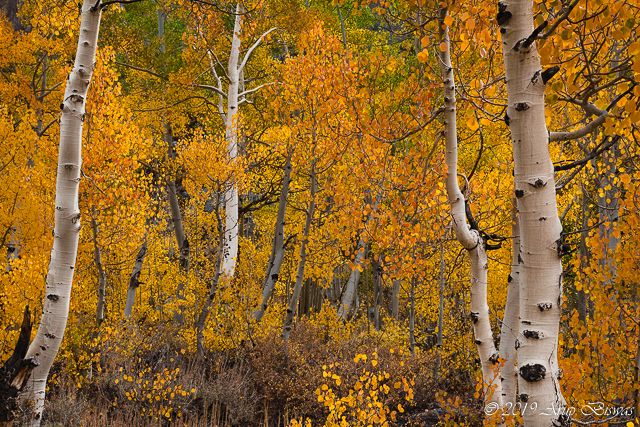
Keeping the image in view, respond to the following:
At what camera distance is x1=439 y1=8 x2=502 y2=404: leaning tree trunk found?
2959 mm

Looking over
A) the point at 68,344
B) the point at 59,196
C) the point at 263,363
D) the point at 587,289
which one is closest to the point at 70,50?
the point at 68,344

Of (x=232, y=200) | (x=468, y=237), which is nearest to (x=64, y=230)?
(x=468, y=237)

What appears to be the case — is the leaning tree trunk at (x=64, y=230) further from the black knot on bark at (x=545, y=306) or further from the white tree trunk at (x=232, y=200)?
the white tree trunk at (x=232, y=200)

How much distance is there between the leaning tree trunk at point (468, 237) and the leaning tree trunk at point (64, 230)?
9.39 ft

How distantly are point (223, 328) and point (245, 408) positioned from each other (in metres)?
2.23

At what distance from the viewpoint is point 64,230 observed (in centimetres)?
337

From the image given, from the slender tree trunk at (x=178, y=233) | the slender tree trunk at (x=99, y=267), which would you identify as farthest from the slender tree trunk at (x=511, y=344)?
the slender tree trunk at (x=178, y=233)

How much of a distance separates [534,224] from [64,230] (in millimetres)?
3447

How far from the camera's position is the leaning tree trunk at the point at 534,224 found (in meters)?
1.75

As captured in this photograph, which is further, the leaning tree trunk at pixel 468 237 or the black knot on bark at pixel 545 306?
the leaning tree trunk at pixel 468 237

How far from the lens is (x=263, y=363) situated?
7.08m

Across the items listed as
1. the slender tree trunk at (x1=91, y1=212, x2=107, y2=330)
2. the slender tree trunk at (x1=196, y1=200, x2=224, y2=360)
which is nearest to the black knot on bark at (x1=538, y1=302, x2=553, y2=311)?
the slender tree trunk at (x1=91, y1=212, x2=107, y2=330)

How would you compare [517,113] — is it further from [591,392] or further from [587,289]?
[591,392]

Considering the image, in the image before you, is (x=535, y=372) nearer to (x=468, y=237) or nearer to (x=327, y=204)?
(x=468, y=237)
